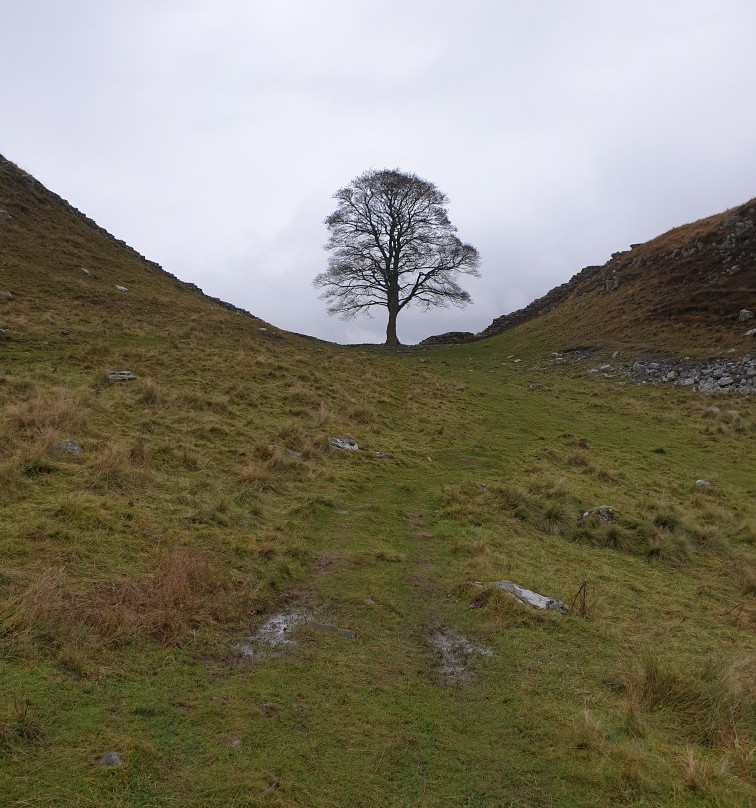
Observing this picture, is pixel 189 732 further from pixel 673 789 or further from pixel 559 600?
pixel 559 600

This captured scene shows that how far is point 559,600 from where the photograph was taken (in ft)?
22.6

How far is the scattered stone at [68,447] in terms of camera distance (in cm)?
891

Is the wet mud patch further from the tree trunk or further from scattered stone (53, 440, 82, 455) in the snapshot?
the tree trunk

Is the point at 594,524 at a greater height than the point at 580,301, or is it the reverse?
the point at 580,301

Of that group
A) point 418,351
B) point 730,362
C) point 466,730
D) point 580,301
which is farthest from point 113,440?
point 580,301

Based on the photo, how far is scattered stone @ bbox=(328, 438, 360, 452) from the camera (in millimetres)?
13352

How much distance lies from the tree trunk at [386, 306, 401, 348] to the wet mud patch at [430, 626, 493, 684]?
36.7 meters

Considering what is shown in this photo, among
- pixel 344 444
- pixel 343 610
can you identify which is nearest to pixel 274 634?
pixel 343 610

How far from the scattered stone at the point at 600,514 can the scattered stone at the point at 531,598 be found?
3976mm

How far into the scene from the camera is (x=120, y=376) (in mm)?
14727

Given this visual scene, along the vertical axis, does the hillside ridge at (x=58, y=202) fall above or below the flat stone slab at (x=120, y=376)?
above

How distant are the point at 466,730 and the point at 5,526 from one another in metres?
5.73

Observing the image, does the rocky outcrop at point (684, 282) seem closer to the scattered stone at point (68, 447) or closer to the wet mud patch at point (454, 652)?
the wet mud patch at point (454, 652)

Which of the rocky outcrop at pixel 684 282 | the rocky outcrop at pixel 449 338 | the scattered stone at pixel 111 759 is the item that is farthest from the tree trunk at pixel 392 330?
the scattered stone at pixel 111 759
